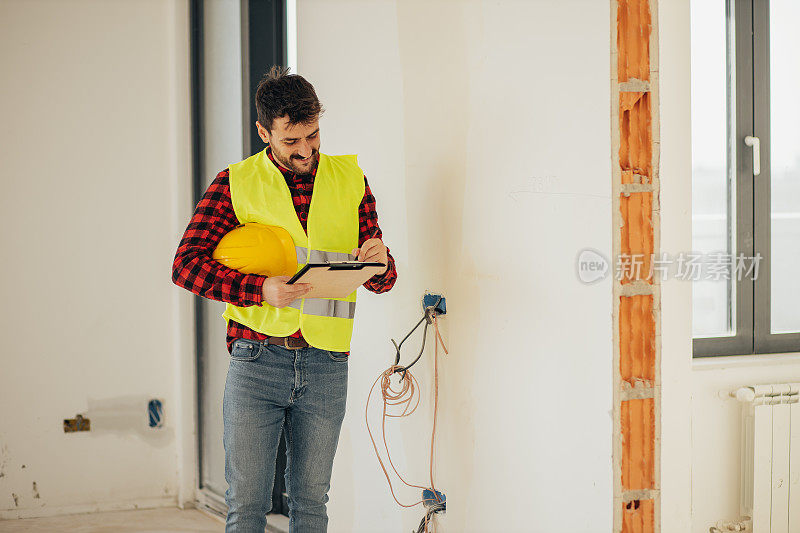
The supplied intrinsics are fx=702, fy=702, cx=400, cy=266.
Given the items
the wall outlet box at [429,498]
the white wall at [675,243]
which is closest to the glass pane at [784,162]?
the white wall at [675,243]

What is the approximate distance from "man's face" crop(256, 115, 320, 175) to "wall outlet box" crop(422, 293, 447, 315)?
0.55m

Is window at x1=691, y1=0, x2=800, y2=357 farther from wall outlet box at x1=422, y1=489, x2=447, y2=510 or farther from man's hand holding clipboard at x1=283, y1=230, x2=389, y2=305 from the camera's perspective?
man's hand holding clipboard at x1=283, y1=230, x2=389, y2=305

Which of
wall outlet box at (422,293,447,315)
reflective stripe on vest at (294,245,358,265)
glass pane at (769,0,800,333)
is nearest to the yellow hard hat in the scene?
reflective stripe on vest at (294,245,358,265)

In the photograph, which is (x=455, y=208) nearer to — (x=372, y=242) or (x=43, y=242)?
(x=372, y=242)

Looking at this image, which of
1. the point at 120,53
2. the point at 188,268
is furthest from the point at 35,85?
the point at 188,268

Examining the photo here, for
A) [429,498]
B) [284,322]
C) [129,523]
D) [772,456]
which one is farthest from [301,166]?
[129,523]

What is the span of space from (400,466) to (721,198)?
1.68 m

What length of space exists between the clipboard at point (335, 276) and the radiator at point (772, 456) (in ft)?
5.55

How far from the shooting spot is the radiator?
102 inches

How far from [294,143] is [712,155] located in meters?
1.83

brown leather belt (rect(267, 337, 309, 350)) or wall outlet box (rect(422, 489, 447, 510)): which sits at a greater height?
brown leather belt (rect(267, 337, 309, 350))

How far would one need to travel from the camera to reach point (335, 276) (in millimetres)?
1655

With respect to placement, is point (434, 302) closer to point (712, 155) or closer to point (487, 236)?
point (487, 236)

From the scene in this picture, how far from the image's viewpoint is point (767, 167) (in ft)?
9.13
